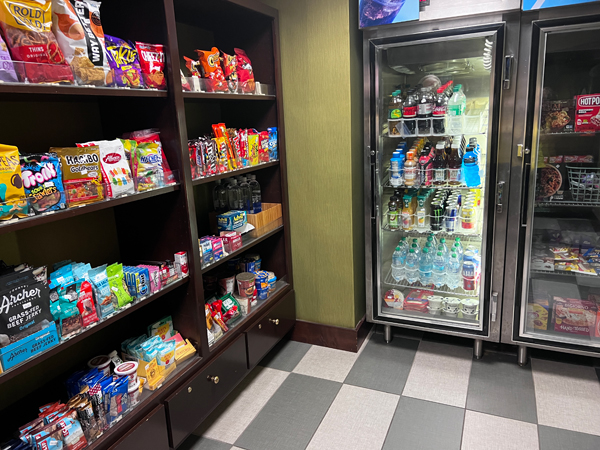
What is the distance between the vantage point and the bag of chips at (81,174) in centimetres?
153

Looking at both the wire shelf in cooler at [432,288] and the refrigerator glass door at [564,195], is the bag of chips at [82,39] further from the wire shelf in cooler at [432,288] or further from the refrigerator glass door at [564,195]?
the wire shelf in cooler at [432,288]

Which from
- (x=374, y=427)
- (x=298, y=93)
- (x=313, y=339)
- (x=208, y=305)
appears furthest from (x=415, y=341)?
(x=298, y=93)

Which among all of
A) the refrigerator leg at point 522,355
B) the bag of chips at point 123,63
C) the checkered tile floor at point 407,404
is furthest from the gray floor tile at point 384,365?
the bag of chips at point 123,63

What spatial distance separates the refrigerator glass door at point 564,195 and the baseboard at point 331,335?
1025mm

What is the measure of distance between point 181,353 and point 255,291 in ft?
2.38

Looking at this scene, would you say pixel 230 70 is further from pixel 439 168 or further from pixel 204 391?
pixel 204 391

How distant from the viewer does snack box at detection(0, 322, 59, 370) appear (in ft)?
4.38

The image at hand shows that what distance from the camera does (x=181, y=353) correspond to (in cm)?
208

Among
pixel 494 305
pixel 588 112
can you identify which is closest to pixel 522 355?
pixel 494 305

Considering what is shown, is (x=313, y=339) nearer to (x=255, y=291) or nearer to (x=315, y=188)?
(x=255, y=291)

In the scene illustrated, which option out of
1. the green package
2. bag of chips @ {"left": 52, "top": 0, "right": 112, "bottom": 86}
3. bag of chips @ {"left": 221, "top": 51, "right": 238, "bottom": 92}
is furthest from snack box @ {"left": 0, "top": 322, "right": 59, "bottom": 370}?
bag of chips @ {"left": 221, "top": 51, "right": 238, "bottom": 92}

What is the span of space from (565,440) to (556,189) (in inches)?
51.7

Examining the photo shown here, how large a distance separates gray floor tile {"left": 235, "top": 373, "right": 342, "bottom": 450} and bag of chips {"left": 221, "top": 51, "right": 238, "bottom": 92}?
69.0 inches

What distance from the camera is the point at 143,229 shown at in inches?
83.4
